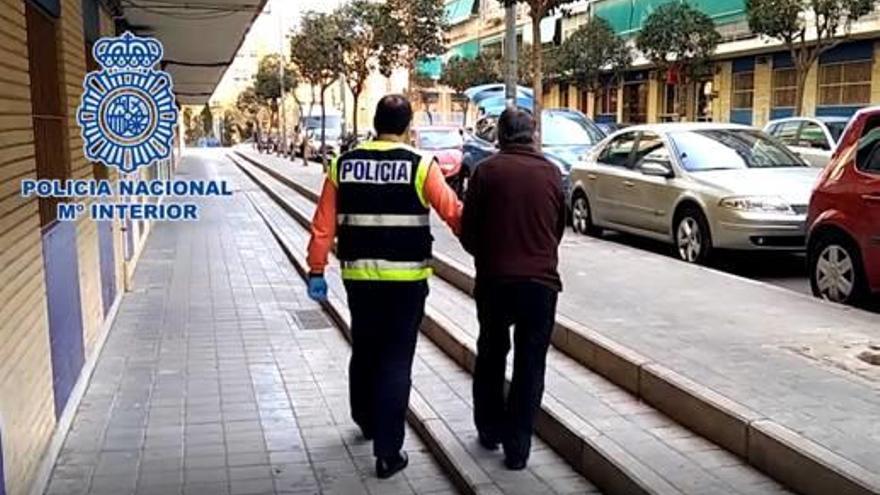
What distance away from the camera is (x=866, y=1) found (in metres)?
19.6

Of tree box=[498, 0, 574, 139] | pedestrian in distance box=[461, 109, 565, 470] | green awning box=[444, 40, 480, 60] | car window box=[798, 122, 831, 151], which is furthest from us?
green awning box=[444, 40, 480, 60]

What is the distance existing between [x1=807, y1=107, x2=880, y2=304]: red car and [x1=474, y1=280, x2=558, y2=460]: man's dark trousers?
11.9 feet

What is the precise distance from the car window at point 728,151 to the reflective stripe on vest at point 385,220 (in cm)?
560

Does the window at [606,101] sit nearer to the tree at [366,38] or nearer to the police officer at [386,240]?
the tree at [366,38]

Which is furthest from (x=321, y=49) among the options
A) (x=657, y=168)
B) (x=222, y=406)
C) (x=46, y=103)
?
(x=222, y=406)

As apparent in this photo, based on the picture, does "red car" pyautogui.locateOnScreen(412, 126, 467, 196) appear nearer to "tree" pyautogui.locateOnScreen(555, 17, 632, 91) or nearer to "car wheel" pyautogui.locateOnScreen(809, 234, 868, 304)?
"car wheel" pyautogui.locateOnScreen(809, 234, 868, 304)

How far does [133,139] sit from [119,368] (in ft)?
7.78

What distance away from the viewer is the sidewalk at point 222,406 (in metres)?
4.27

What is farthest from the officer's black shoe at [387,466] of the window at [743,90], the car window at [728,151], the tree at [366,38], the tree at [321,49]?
the window at [743,90]

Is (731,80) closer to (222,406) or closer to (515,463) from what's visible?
(222,406)

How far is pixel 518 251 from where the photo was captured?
3939 millimetres

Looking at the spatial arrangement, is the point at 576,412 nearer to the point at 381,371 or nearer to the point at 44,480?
the point at 381,371

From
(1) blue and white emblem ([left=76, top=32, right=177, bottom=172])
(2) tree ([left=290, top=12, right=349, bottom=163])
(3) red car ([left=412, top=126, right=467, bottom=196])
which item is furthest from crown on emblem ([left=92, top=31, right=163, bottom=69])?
(2) tree ([left=290, top=12, right=349, bottom=163])

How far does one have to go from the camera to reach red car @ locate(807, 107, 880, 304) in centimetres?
664
